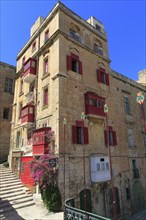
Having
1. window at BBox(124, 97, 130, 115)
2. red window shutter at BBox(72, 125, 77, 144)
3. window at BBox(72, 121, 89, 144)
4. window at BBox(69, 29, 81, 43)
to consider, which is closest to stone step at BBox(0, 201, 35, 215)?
red window shutter at BBox(72, 125, 77, 144)

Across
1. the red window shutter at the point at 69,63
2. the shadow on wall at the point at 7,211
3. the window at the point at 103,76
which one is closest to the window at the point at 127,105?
the window at the point at 103,76

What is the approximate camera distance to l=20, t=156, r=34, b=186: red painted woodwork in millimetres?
13518

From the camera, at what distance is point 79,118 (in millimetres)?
13727

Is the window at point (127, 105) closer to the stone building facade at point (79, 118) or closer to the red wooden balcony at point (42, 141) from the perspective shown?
the stone building facade at point (79, 118)

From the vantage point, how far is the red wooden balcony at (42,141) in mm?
11961

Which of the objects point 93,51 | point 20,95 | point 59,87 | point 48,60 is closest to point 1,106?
point 20,95

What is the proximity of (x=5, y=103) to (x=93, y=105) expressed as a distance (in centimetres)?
1273

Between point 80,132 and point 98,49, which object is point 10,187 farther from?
point 98,49

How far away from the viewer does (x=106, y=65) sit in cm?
1909

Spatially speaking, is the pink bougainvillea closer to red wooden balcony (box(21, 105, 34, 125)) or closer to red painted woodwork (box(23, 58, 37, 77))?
red wooden balcony (box(21, 105, 34, 125))

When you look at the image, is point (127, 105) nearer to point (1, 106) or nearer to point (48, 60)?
point (48, 60)

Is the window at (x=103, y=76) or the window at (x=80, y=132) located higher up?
the window at (x=103, y=76)

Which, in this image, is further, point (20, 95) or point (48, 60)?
point (20, 95)

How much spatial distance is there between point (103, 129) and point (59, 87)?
20.0 ft
